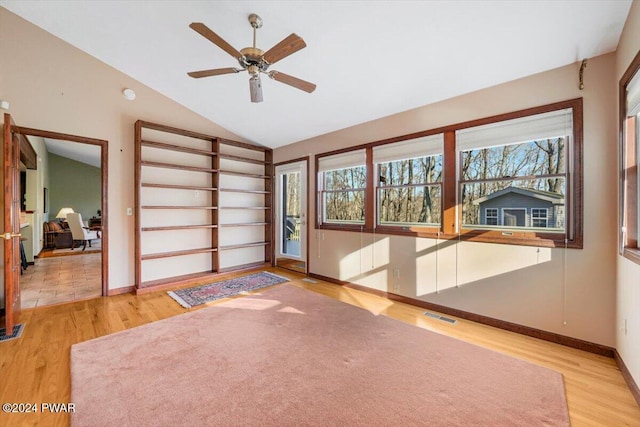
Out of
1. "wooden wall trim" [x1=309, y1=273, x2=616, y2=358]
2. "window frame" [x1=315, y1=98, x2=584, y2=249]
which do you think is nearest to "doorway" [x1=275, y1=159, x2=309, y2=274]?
"window frame" [x1=315, y1=98, x2=584, y2=249]

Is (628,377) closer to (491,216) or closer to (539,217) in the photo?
(539,217)

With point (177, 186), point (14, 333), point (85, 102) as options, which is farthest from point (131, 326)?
point (85, 102)

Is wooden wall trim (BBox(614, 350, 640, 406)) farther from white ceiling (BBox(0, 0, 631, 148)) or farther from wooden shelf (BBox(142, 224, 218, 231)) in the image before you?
wooden shelf (BBox(142, 224, 218, 231))

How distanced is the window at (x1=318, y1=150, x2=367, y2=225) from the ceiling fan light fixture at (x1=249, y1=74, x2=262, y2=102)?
1909 millimetres

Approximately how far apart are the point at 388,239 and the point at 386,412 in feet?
7.83

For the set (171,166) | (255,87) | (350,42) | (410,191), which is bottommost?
(410,191)

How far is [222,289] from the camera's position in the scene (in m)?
4.06

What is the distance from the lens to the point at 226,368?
2.07m

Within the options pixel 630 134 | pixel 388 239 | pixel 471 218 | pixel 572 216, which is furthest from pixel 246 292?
pixel 630 134

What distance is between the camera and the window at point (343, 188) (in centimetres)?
425

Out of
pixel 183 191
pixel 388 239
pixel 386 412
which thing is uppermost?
pixel 183 191

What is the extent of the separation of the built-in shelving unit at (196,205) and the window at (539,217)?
4.36m

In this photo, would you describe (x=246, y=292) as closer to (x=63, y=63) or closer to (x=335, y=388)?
(x=335, y=388)

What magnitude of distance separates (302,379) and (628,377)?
2.34 m
